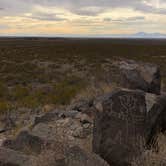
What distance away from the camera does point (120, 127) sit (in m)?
4.91

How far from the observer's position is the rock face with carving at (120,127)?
4906mm

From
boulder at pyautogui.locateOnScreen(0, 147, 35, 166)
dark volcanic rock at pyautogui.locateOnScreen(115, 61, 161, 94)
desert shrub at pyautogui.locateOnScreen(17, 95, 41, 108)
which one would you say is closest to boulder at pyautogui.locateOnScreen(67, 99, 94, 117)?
dark volcanic rock at pyautogui.locateOnScreen(115, 61, 161, 94)

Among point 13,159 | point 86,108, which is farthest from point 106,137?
point 86,108

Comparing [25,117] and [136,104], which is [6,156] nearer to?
[136,104]

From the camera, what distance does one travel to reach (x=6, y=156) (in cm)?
468

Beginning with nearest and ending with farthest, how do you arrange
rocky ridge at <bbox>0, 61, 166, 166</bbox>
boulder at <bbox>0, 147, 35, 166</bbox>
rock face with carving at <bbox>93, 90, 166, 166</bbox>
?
rocky ridge at <bbox>0, 61, 166, 166</bbox> < boulder at <bbox>0, 147, 35, 166</bbox> < rock face with carving at <bbox>93, 90, 166, 166</bbox>

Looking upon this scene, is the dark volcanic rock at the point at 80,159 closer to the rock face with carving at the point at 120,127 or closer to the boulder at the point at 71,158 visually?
the boulder at the point at 71,158

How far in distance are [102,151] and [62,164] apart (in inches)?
37.7

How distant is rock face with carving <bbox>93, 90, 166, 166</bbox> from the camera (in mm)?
4906

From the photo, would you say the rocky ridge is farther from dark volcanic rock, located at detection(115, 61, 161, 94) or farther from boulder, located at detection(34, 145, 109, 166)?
dark volcanic rock, located at detection(115, 61, 161, 94)

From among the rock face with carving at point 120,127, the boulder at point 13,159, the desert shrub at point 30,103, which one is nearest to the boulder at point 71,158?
the boulder at point 13,159

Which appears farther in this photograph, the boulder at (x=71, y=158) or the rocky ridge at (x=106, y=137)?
the rocky ridge at (x=106, y=137)

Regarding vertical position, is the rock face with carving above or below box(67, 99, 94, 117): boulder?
above

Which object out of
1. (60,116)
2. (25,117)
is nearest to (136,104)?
(60,116)
